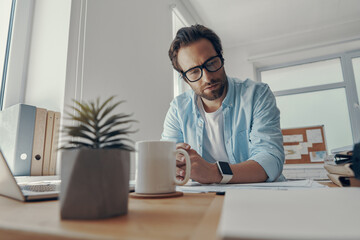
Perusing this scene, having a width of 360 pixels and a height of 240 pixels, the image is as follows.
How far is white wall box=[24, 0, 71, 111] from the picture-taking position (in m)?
1.27

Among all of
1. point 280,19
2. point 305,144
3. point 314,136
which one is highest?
point 280,19

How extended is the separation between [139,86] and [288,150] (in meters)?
2.57

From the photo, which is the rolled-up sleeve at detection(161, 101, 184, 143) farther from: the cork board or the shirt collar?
the cork board

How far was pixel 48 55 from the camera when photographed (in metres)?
1.32

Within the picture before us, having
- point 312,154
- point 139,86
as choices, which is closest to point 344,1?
point 312,154

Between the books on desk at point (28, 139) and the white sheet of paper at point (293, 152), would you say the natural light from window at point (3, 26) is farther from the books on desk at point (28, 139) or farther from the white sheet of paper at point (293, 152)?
the white sheet of paper at point (293, 152)

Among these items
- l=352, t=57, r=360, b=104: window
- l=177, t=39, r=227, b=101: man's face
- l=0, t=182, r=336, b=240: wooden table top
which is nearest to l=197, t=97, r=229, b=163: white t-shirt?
l=177, t=39, r=227, b=101: man's face

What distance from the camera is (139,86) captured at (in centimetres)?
177

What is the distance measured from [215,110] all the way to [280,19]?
7.97 feet

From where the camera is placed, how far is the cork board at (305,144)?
131 inches

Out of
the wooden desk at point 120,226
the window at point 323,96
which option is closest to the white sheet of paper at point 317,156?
the window at point 323,96

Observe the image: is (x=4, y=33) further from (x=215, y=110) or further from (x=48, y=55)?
(x=215, y=110)

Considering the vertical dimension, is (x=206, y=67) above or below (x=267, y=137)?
above

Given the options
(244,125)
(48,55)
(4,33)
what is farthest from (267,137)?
(4,33)
